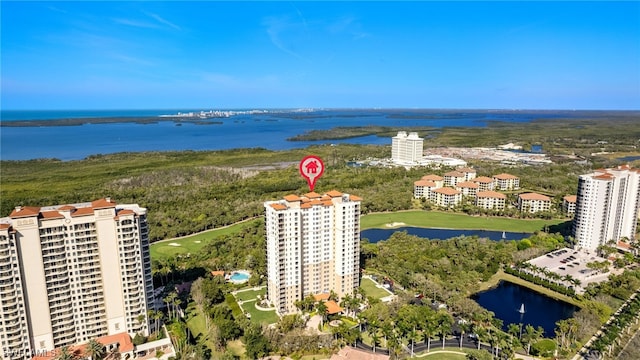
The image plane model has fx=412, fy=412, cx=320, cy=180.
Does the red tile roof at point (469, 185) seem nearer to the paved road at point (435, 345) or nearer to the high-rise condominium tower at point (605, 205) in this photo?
the high-rise condominium tower at point (605, 205)

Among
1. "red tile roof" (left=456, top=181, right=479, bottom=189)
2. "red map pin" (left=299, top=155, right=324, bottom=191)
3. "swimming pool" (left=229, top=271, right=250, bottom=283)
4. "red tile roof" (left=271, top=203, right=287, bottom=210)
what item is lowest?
"swimming pool" (left=229, top=271, right=250, bottom=283)

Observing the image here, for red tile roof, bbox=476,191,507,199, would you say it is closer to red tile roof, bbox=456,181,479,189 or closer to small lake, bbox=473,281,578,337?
red tile roof, bbox=456,181,479,189

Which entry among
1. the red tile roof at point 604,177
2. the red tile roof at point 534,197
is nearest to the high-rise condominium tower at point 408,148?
the red tile roof at point 534,197

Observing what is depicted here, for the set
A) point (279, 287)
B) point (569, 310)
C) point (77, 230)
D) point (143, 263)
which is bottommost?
point (569, 310)

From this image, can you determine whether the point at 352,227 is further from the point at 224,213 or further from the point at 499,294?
the point at 224,213

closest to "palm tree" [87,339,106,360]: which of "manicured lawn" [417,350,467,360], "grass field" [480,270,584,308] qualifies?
"manicured lawn" [417,350,467,360]

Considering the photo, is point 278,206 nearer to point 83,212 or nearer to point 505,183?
point 83,212

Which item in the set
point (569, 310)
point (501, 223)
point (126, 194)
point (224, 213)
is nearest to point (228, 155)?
point (126, 194)

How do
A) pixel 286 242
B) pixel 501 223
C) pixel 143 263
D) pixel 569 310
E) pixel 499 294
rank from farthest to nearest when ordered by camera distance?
pixel 501 223
pixel 499 294
pixel 569 310
pixel 286 242
pixel 143 263
